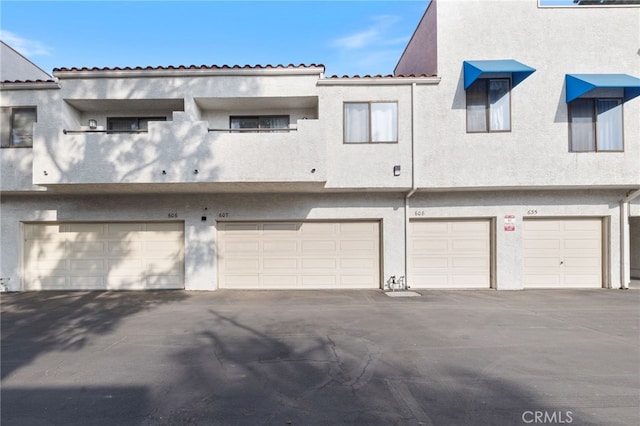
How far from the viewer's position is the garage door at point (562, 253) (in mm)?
10297

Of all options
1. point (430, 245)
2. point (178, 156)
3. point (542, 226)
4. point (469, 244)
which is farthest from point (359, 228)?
point (542, 226)

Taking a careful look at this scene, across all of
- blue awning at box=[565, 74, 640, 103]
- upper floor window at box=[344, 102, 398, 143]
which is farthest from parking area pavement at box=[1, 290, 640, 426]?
blue awning at box=[565, 74, 640, 103]

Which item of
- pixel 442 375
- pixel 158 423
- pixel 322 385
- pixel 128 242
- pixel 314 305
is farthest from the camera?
pixel 128 242

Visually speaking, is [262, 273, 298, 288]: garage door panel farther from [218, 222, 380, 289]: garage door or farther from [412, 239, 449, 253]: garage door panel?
[412, 239, 449, 253]: garage door panel

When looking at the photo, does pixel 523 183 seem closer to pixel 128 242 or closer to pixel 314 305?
pixel 314 305

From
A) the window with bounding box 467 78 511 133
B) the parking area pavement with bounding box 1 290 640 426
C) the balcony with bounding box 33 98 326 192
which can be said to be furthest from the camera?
the window with bounding box 467 78 511 133

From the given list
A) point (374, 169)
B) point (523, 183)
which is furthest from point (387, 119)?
point (523, 183)

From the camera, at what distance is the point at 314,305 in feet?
26.7

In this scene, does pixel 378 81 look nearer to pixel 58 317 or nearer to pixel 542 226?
pixel 542 226

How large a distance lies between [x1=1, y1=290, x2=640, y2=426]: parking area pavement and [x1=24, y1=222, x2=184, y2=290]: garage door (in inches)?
88.6

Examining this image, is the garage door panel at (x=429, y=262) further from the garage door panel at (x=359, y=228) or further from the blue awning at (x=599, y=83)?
the blue awning at (x=599, y=83)

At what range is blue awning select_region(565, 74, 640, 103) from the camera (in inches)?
351

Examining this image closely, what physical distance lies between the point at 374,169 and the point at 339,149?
3.89ft

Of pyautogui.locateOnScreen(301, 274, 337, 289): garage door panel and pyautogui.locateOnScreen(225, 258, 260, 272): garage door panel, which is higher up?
pyautogui.locateOnScreen(225, 258, 260, 272): garage door panel
